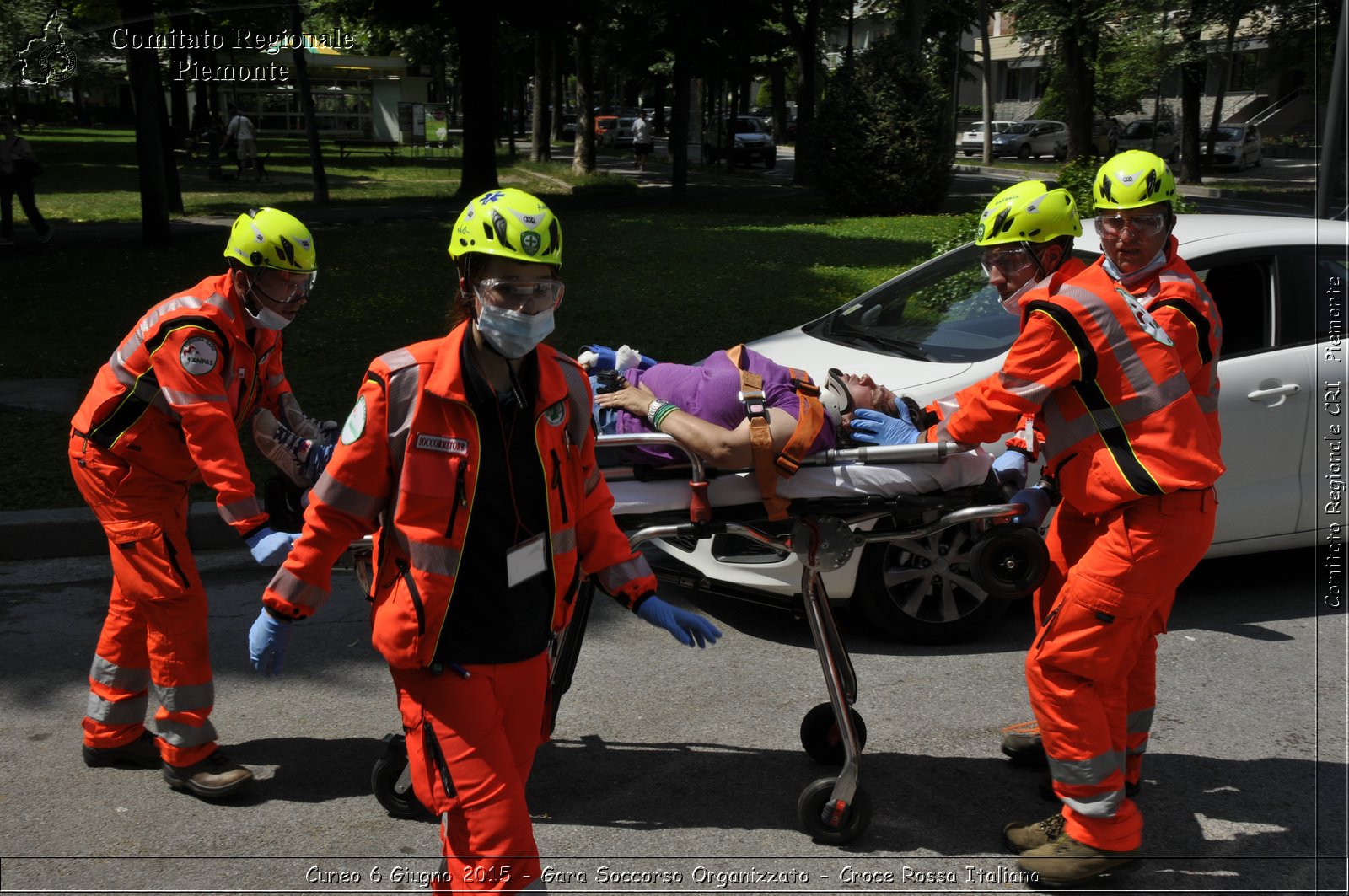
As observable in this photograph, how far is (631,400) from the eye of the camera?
175 inches

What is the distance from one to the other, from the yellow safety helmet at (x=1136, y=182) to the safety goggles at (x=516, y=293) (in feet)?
6.76

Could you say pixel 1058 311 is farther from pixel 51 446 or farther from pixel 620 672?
pixel 51 446

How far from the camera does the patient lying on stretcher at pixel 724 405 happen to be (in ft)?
13.7

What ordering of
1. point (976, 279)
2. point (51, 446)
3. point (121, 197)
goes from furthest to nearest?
1. point (121, 197)
2. point (51, 446)
3. point (976, 279)

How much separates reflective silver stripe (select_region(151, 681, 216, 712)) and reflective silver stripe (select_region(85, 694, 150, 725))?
24 centimetres

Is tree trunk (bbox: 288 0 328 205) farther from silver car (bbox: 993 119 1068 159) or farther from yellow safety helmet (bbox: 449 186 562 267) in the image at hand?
silver car (bbox: 993 119 1068 159)

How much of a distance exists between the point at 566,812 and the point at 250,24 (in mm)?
36551

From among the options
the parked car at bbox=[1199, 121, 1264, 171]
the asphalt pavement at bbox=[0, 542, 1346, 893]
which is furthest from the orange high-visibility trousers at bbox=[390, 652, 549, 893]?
the parked car at bbox=[1199, 121, 1264, 171]

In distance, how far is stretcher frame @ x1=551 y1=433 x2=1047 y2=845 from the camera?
3.86 metres

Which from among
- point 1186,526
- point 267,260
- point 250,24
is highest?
point 250,24

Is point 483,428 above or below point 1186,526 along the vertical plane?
above

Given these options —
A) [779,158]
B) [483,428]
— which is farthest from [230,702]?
[779,158]

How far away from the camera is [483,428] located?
2.83m

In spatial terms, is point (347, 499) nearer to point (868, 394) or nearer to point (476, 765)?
point (476, 765)
